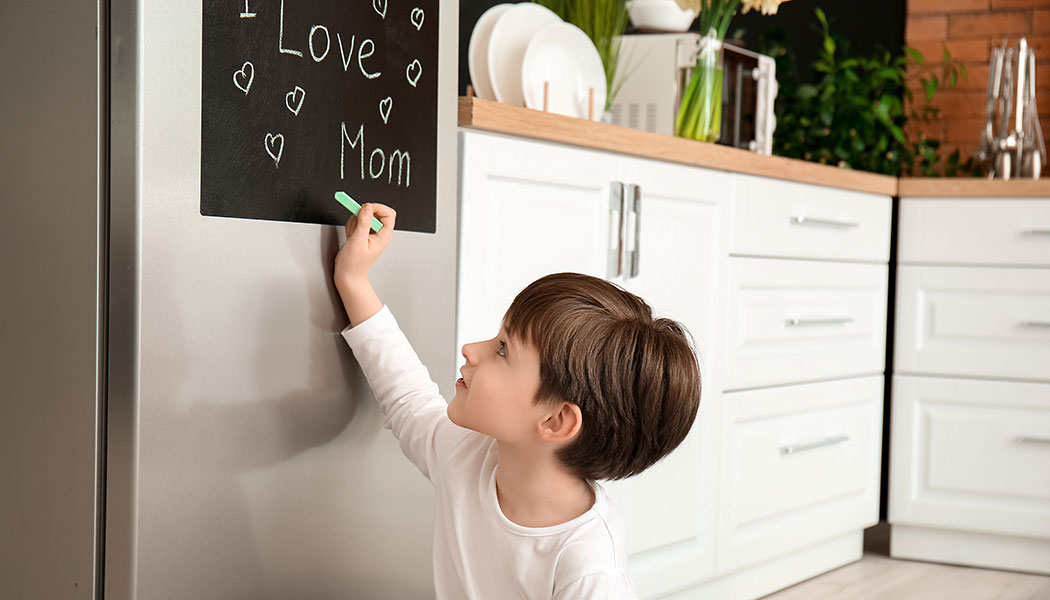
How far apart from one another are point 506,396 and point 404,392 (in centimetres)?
13

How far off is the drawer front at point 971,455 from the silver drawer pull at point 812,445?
27 cm

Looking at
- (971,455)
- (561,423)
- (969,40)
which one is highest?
(969,40)

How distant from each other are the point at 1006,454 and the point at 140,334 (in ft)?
Answer: 6.94

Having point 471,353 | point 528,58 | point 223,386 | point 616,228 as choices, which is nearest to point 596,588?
point 471,353

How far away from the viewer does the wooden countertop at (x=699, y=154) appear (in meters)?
1.46

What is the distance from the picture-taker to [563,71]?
1863 millimetres

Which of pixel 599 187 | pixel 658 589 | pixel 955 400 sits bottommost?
pixel 658 589

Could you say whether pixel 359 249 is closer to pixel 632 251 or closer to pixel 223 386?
pixel 223 386

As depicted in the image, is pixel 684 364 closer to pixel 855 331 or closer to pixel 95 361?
pixel 95 361

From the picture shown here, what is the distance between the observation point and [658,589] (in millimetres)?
1887

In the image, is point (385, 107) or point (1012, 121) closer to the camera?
point (385, 107)

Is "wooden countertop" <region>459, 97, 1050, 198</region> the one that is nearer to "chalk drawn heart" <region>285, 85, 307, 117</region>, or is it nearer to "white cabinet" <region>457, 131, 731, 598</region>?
"white cabinet" <region>457, 131, 731, 598</region>

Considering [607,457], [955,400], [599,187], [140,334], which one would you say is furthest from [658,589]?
[140,334]

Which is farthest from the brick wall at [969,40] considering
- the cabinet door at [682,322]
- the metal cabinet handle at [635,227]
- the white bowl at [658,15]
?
the metal cabinet handle at [635,227]
